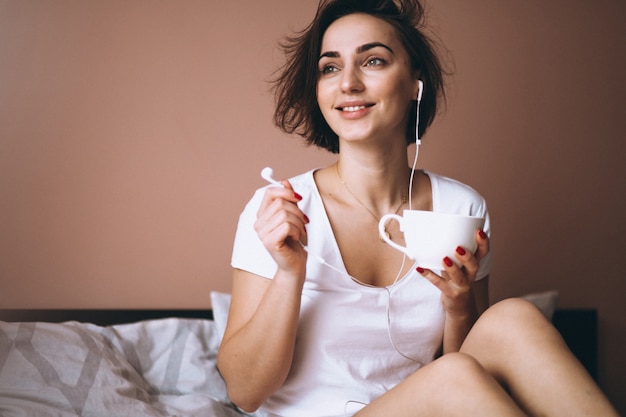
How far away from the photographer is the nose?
1263 mm

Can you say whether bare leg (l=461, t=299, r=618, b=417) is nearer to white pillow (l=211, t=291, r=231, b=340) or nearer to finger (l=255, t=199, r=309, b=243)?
finger (l=255, t=199, r=309, b=243)

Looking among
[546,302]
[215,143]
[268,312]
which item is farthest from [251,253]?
[546,302]

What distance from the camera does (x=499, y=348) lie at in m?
1.06

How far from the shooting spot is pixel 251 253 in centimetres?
122

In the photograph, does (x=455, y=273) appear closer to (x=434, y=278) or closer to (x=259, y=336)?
(x=434, y=278)

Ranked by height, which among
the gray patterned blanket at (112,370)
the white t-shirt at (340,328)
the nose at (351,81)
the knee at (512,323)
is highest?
the nose at (351,81)

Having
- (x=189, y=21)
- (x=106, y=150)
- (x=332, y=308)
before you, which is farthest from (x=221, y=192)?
(x=332, y=308)

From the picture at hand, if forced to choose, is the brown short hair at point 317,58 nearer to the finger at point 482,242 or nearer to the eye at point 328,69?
the eye at point 328,69

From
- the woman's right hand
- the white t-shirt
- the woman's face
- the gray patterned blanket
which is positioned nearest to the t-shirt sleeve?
the white t-shirt

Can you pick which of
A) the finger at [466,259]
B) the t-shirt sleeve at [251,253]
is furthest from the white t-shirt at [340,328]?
the finger at [466,259]

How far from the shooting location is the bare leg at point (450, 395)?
88 centimetres

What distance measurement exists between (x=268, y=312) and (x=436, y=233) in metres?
0.36

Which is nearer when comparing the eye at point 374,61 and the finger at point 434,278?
the finger at point 434,278

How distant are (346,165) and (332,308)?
34 centimetres
